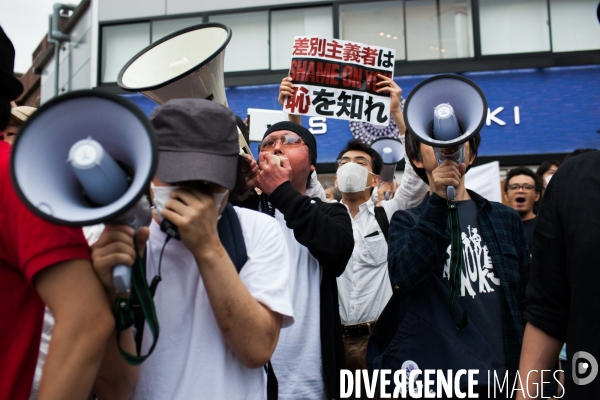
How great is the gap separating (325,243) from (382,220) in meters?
1.08

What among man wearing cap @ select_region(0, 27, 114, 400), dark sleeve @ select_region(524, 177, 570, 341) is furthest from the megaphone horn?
dark sleeve @ select_region(524, 177, 570, 341)

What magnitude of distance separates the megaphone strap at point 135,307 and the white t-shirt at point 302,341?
1193 millimetres

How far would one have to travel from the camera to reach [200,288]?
61.7 inches

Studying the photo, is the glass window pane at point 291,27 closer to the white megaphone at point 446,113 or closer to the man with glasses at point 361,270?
the man with glasses at point 361,270

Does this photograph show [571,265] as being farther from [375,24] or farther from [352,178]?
[375,24]

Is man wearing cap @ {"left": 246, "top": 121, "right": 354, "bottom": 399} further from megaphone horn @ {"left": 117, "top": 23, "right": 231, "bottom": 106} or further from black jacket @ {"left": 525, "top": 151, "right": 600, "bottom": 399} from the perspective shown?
black jacket @ {"left": 525, "top": 151, "right": 600, "bottom": 399}

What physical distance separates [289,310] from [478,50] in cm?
1134

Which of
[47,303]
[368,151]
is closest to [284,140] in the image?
[368,151]

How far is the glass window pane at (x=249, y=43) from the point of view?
12375mm

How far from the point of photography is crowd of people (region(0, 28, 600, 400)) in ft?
4.05

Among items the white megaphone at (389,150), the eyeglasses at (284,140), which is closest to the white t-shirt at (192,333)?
the eyeglasses at (284,140)

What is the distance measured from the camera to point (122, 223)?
4.04ft

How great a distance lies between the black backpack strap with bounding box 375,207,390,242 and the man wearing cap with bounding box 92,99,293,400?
1.87m

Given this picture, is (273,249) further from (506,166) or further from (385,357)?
(506,166)
